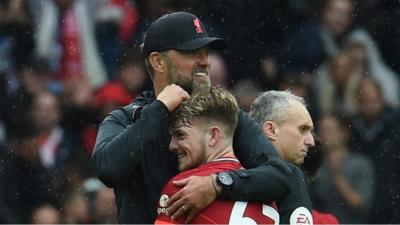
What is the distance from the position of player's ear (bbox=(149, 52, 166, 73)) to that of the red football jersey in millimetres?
521

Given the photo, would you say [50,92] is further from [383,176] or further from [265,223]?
[265,223]

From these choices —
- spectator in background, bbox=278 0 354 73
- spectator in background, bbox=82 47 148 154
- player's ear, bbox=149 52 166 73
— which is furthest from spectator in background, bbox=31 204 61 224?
player's ear, bbox=149 52 166 73

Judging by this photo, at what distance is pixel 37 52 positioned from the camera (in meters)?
9.06

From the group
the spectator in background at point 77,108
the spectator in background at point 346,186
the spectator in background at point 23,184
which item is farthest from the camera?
the spectator in background at point 77,108

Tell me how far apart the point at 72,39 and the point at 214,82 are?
1.24 meters

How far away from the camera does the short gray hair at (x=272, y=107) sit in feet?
17.1

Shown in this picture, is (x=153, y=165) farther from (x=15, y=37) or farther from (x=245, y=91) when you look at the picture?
(x=15, y=37)

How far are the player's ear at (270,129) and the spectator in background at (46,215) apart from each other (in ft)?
11.5

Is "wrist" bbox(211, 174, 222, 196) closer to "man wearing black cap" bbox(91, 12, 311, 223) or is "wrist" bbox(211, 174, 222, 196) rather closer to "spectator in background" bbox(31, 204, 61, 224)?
"man wearing black cap" bbox(91, 12, 311, 223)

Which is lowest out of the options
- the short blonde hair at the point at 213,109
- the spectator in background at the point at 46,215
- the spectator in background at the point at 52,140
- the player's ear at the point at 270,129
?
the spectator in background at the point at 46,215

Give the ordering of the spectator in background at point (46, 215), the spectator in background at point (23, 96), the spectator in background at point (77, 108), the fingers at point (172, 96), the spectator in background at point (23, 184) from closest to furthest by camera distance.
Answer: the fingers at point (172, 96), the spectator in background at point (46, 215), the spectator in background at point (23, 184), the spectator in background at point (77, 108), the spectator in background at point (23, 96)

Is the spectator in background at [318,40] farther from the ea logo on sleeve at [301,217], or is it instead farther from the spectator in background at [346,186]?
the ea logo on sleeve at [301,217]

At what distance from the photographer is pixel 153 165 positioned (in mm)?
4457

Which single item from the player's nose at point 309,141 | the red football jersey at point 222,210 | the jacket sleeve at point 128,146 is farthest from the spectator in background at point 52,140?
the red football jersey at point 222,210
